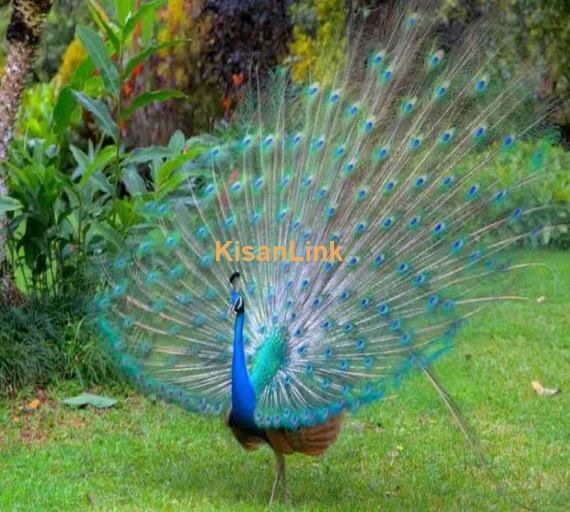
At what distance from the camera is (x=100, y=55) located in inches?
284

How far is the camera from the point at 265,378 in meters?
5.14

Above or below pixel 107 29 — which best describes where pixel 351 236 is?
below

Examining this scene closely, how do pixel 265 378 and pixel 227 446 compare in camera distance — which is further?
pixel 227 446

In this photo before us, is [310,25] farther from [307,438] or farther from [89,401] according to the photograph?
[307,438]

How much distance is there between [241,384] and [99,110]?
2739 millimetres

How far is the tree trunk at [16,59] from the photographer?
6.95 metres

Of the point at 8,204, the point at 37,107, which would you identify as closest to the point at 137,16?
the point at 8,204

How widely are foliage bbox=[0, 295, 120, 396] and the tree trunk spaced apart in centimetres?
49

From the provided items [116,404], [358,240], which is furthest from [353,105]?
[116,404]

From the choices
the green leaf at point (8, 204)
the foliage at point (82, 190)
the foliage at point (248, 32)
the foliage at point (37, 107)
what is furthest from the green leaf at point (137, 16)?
the foliage at point (37, 107)

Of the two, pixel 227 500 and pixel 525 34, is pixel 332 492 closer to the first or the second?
pixel 227 500

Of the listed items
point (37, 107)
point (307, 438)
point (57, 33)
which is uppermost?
point (307, 438)

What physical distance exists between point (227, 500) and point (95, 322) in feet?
3.69

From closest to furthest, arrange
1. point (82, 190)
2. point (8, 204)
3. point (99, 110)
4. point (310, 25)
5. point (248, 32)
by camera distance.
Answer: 1. point (8, 204)
2. point (99, 110)
3. point (82, 190)
4. point (310, 25)
5. point (248, 32)
